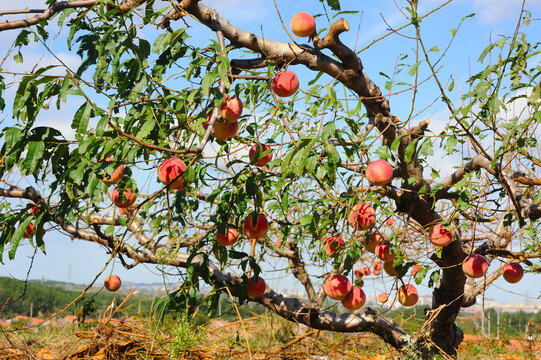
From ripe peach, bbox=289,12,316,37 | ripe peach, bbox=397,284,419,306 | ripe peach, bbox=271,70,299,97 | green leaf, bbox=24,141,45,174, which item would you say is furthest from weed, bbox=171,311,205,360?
ripe peach, bbox=289,12,316,37

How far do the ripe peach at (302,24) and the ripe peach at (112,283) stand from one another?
2.37 meters

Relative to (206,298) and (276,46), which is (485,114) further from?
(206,298)

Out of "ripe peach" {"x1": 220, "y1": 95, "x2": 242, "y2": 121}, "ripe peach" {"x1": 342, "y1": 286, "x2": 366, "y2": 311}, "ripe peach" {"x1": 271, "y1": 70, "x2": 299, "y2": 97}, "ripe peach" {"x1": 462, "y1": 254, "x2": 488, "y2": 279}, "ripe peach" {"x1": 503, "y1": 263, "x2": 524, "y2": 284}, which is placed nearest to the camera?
"ripe peach" {"x1": 220, "y1": 95, "x2": 242, "y2": 121}

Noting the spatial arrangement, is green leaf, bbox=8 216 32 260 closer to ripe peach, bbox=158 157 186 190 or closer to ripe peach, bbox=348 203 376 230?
ripe peach, bbox=158 157 186 190

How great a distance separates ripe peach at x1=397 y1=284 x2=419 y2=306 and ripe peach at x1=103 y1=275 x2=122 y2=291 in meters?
2.11

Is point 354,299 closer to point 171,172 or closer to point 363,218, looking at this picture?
point 363,218

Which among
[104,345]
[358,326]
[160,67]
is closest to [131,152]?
[160,67]

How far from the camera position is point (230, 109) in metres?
1.78

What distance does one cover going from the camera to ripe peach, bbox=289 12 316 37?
2139 millimetres

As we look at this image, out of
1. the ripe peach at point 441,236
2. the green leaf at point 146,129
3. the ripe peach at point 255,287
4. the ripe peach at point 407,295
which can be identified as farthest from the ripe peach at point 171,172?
the ripe peach at point 407,295

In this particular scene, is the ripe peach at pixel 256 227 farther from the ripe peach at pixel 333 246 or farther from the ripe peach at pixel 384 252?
the ripe peach at pixel 384 252

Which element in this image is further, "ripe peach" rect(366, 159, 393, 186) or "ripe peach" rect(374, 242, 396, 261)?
"ripe peach" rect(374, 242, 396, 261)

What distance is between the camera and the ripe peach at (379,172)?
6.97 feet

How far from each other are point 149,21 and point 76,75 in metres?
0.34
